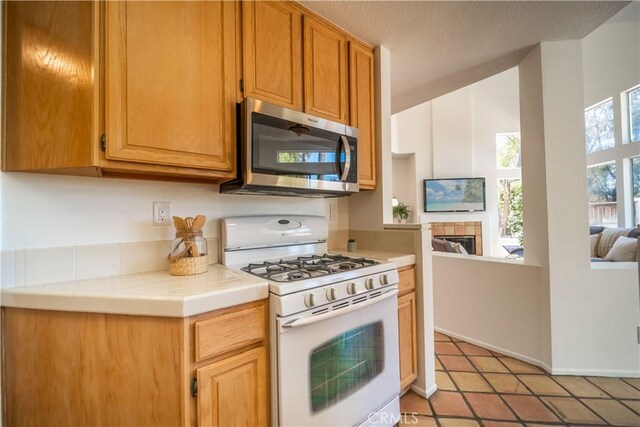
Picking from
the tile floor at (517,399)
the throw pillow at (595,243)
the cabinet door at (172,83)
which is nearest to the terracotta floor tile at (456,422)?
the tile floor at (517,399)

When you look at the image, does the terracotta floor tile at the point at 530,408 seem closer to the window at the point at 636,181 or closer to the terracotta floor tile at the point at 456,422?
the terracotta floor tile at the point at 456,422

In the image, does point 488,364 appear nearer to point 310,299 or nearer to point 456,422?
point 456,422

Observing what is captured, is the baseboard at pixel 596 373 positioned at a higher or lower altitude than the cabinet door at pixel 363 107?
lower

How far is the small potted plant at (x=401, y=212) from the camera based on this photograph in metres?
6.21

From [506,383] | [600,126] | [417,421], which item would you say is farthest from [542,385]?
[600,126]

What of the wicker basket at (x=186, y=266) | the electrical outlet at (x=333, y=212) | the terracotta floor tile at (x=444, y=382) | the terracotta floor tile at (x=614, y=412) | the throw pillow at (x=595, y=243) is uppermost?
the electrical outlet at (x=333, y=212)

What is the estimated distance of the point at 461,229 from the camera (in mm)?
6031

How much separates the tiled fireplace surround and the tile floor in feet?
13.9

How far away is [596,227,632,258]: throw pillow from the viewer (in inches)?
129

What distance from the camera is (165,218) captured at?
134 cm

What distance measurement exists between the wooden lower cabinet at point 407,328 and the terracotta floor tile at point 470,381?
39cm

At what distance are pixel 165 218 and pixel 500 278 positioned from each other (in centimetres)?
249

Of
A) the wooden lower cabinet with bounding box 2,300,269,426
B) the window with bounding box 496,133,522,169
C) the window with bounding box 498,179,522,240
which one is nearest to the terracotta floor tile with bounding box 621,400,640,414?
the wooden lower cabinet with bounding box 2,300,269,426

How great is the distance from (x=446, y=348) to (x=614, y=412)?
1.00 m
